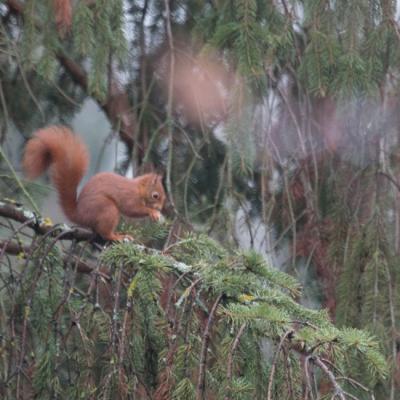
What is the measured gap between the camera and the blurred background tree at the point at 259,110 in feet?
7.42

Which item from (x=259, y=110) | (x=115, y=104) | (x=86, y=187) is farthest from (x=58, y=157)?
(x=115, y=104)

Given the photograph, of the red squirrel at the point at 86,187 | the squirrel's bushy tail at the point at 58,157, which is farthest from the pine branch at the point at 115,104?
the squirrel's bushy tail at the point at 58,157

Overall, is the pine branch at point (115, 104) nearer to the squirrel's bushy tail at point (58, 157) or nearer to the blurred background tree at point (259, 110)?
the blurred background tree at point (259, 110)

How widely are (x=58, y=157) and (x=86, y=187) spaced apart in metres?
0.27

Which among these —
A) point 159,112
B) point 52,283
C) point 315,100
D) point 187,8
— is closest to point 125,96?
point 159,112

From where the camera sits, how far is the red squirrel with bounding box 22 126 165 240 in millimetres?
2258

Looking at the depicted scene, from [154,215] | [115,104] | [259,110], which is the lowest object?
[154,215]

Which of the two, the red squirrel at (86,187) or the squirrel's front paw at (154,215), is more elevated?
the red squirrel at (86,187)

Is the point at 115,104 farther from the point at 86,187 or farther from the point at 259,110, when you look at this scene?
the point at 86,187

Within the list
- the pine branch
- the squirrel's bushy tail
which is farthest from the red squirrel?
the pine branch

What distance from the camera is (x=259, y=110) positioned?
2873 millimetres

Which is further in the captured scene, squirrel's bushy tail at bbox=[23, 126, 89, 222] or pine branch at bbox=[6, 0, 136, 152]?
pine branch at bbox=[6, 0, 136, 152]

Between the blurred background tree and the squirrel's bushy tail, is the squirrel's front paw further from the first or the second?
the squirrel's bushy tail

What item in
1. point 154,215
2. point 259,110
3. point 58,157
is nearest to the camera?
point 58,157
